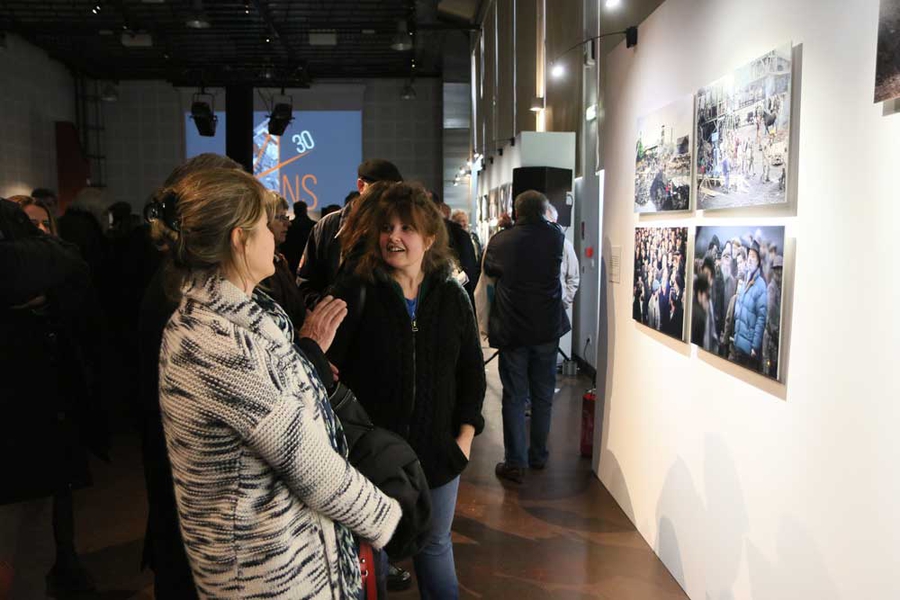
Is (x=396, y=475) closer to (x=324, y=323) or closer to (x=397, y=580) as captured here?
(x=324, y=323)

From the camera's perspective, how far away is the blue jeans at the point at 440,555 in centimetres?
229

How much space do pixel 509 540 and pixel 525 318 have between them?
4.51 feet

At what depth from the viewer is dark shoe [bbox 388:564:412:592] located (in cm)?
325

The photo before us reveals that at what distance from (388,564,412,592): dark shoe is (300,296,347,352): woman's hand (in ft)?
5.75

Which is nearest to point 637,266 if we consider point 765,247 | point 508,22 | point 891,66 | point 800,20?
point 765,247

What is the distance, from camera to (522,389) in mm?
4695

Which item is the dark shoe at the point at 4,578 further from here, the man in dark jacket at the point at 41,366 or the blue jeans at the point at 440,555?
the blue jeans at the point at 440,555

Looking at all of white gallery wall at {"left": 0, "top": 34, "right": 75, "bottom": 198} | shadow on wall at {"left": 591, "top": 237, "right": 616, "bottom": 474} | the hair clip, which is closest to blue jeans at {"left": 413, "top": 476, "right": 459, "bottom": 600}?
the hair clip

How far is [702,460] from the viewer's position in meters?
2.92

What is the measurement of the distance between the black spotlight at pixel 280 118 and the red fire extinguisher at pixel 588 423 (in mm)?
13154

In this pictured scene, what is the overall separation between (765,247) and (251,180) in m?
1.66

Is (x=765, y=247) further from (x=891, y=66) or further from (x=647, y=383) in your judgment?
(x=647, y=383)

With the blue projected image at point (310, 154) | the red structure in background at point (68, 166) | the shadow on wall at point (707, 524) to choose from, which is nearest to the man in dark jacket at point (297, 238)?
the shadow on wall at point (707, 524)

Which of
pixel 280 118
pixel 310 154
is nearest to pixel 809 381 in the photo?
pixel 280 118
